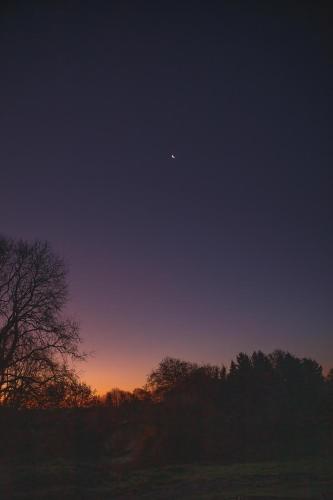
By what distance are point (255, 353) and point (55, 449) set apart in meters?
74.1

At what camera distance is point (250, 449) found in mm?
38875

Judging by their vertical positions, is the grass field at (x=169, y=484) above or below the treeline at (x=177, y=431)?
below

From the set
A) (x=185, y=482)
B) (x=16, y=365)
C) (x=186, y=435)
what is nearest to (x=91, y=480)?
(x=185, y=482)

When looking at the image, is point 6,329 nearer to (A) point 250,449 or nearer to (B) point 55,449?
(B) point 55,449

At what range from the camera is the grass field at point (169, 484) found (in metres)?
15.5

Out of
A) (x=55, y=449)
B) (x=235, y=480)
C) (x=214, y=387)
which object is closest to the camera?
(x=235, y=480)

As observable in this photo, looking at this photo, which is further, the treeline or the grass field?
the treeline

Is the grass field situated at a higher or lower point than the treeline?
lower

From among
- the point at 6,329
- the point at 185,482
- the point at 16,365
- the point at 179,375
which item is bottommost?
the point at 185,482

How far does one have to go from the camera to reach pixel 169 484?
19.0 metres

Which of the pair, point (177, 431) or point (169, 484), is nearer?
point (169, 484)

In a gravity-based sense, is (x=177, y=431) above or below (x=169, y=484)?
above

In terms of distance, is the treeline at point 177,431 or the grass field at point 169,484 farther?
the treeline at point 177,431

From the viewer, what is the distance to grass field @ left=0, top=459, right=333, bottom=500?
50.8 ft
